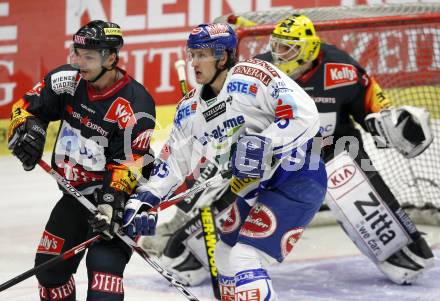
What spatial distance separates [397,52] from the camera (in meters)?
7.21

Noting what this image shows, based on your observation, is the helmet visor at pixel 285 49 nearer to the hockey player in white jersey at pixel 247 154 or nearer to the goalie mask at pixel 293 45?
the goalie mask at pixel 293 45

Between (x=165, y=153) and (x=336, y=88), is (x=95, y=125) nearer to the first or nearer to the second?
(x=165, y=153)

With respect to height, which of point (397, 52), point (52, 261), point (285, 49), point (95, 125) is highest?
point (285, 49)

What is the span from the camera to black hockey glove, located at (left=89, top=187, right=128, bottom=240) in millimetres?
4355

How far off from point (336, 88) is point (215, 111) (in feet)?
4.64

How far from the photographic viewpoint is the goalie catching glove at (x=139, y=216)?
4.36m

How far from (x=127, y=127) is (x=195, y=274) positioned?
1.46 metres

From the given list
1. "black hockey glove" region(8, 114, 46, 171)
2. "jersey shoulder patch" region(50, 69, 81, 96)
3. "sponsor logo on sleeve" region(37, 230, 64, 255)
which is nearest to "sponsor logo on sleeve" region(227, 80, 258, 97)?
"jersey shoulder patch" region(50, 69, 81, 96)

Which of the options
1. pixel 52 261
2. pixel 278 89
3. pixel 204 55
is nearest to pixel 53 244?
pixel 52 261

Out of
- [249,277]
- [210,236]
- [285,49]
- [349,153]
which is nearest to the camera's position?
[249,277]

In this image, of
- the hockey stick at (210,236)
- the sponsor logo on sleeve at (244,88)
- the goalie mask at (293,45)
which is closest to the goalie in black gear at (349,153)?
the goalie mask at (293,45)

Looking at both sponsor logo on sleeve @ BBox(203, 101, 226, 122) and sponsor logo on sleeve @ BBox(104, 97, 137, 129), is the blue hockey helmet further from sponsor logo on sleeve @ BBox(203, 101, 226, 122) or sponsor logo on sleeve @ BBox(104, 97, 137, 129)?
sponsor logo on sleeve @ BBox(104, 97, 137, 129)

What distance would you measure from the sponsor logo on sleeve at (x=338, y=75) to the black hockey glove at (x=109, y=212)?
1.66 m

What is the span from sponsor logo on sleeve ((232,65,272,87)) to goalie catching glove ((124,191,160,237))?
60cm
